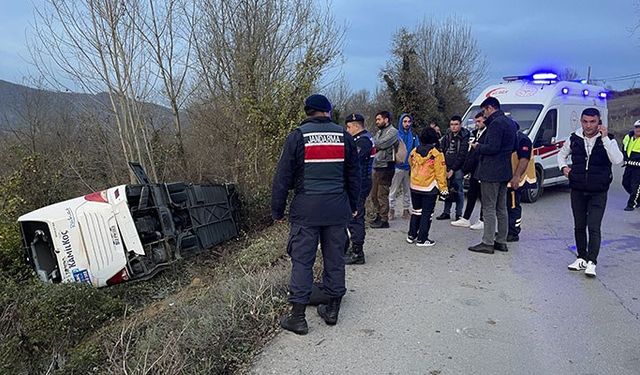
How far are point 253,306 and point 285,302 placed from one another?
1.16ft

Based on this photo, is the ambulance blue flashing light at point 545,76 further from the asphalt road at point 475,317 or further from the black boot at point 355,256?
the black boot at point 355,256

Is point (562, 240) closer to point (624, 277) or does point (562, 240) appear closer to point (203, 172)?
point (624, 277)

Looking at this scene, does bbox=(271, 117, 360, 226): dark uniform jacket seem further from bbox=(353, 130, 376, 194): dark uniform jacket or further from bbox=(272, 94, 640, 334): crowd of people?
bbox=(353, 130, 376, 194): dark uniform jacket

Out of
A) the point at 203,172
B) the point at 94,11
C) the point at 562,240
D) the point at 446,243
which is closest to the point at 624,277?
the point at 562,240

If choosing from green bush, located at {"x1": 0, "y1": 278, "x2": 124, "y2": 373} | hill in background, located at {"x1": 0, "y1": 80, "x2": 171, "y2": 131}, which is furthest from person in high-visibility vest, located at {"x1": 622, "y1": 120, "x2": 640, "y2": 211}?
hill in background, located at {"x1": 0, "y1": 80, "x2": 171, "y2": 131}

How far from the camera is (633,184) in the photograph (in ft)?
29.7

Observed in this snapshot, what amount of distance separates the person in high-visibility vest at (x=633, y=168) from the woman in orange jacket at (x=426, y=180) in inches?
201

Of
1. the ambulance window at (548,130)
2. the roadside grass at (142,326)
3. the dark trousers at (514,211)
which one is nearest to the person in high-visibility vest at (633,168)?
the ambulance window at (548,130)

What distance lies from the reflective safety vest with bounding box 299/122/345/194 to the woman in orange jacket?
2.67 meters

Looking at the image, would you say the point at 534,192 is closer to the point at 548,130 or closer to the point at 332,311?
the point at 548,130

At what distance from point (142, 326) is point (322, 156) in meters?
2.65

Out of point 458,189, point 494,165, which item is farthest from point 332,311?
point 458,189

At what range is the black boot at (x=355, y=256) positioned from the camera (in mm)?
5480

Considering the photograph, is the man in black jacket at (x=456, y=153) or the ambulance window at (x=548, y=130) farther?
the ambulance window at (x=548, y=130)
